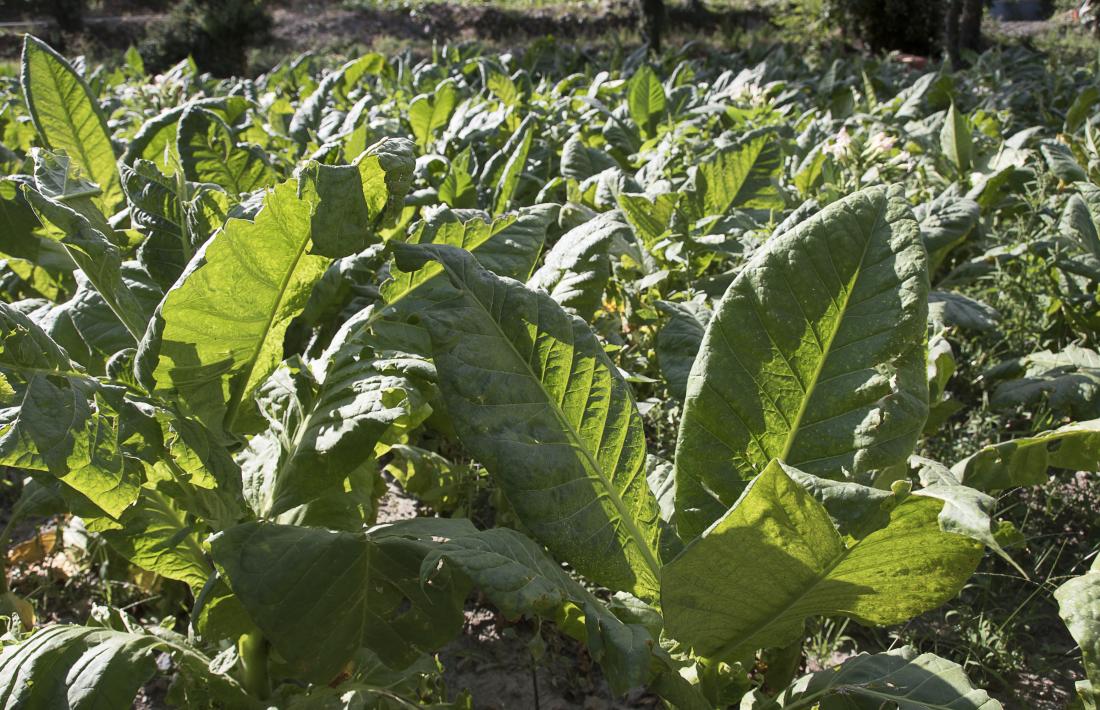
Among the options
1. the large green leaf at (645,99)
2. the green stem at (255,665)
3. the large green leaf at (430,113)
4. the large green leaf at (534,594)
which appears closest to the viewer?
the large green leaf at (534,594)

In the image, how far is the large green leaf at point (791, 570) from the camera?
1.27 metres

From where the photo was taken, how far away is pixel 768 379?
1502 millimetres

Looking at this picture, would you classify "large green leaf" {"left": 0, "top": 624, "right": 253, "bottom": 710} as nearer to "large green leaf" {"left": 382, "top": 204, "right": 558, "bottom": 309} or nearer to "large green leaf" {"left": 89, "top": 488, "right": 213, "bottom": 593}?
"large green leaf" {"left": 89, "top": 488, "right": 213, "bottom": 593}

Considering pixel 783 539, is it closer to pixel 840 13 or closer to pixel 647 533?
pixel 647 533

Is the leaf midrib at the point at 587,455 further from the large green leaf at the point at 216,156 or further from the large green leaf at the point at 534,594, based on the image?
the large green leaf at the point at 216,156

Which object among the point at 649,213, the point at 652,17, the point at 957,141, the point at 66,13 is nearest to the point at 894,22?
the point at 652,17

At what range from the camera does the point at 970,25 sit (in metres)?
12.0

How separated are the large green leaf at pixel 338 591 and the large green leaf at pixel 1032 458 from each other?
1036 mm

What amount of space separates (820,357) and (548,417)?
45 cm

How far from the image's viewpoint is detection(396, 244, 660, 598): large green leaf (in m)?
1.39

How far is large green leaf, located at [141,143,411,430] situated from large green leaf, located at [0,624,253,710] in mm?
384

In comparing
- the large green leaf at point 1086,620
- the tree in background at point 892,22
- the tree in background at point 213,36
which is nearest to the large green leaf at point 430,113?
the large green leaf at point 1086,620

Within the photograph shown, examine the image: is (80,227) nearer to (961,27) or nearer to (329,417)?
(329,417)

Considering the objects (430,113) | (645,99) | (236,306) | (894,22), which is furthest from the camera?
(894,22)
